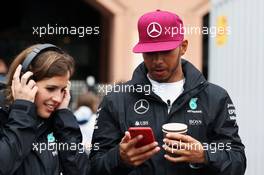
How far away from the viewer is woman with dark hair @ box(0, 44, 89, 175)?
3.19 m

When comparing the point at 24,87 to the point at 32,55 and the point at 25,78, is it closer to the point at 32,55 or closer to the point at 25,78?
the point at 25,78

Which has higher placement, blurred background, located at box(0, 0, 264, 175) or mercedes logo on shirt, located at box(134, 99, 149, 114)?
blurred background, located at box(0, 0, 264, 175)

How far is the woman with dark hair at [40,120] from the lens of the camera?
319cm

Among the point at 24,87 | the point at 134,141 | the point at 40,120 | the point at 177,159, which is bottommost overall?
the point at 177,159

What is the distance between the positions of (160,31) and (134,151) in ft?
2.50

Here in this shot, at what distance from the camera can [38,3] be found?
1686 cm

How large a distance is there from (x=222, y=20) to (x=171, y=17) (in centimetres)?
206

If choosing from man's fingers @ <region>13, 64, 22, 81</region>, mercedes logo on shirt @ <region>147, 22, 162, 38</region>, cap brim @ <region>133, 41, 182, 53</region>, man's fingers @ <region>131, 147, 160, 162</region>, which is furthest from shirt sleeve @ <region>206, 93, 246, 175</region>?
man's fingers @ <region>13, 64, 22, 81</region>

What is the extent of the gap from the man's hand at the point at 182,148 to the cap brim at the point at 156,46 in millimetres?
543

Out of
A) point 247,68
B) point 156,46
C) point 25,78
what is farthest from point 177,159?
point 247,68

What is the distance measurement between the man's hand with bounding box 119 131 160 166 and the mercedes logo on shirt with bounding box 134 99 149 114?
28cm

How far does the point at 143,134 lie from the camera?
3309 mm

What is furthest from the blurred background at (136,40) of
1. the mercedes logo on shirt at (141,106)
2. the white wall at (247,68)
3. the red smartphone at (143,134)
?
the red smartphone at (143,134)

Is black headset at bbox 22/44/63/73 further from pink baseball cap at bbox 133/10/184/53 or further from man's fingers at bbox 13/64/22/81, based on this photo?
pink baseball cap at bbox 133/10/184/53
